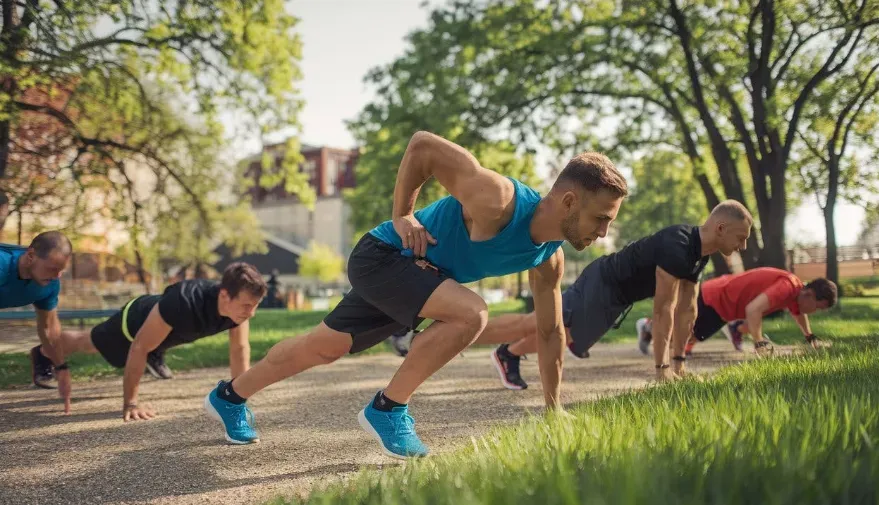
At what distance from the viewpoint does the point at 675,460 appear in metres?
1.97

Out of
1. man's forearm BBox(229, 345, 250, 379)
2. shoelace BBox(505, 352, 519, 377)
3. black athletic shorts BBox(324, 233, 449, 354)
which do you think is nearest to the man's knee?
black athletic shorts BBox(324, 233, 449, 354)

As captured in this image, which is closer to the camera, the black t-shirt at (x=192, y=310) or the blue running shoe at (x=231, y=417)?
the blue running shoe at (x=231, y=417)

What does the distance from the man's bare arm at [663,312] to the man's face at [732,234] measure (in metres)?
0.44

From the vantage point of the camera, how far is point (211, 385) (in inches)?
260

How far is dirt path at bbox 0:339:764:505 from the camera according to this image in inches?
124

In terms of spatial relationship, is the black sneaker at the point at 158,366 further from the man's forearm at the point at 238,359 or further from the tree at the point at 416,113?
the tree at the point at 416,113

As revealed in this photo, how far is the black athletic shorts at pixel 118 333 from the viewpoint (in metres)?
5.77

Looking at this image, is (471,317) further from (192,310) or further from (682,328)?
(682,328)

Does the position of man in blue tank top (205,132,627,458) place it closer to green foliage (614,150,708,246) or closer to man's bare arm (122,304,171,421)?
man's bare arm (122,304,171,421)

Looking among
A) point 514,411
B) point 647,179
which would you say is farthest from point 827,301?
point 647,179

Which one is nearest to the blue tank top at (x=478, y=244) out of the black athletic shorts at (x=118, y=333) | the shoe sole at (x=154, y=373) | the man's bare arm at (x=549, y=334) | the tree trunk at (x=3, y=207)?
the man's bare arm at (x=549, y=334)

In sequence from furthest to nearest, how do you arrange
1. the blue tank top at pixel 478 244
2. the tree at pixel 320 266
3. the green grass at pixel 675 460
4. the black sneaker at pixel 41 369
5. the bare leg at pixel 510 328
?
1. the tree at pixel 320 266
2. the black sneaker at pixel 41 369
3. the bare leg at pixel 510 328
4. the blue tank top at pixel 478 244
5. the green grass at pixel 675 460

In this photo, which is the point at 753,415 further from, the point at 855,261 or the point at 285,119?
the point at 855,261

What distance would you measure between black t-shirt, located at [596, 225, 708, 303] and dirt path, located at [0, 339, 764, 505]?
2.80 feet
